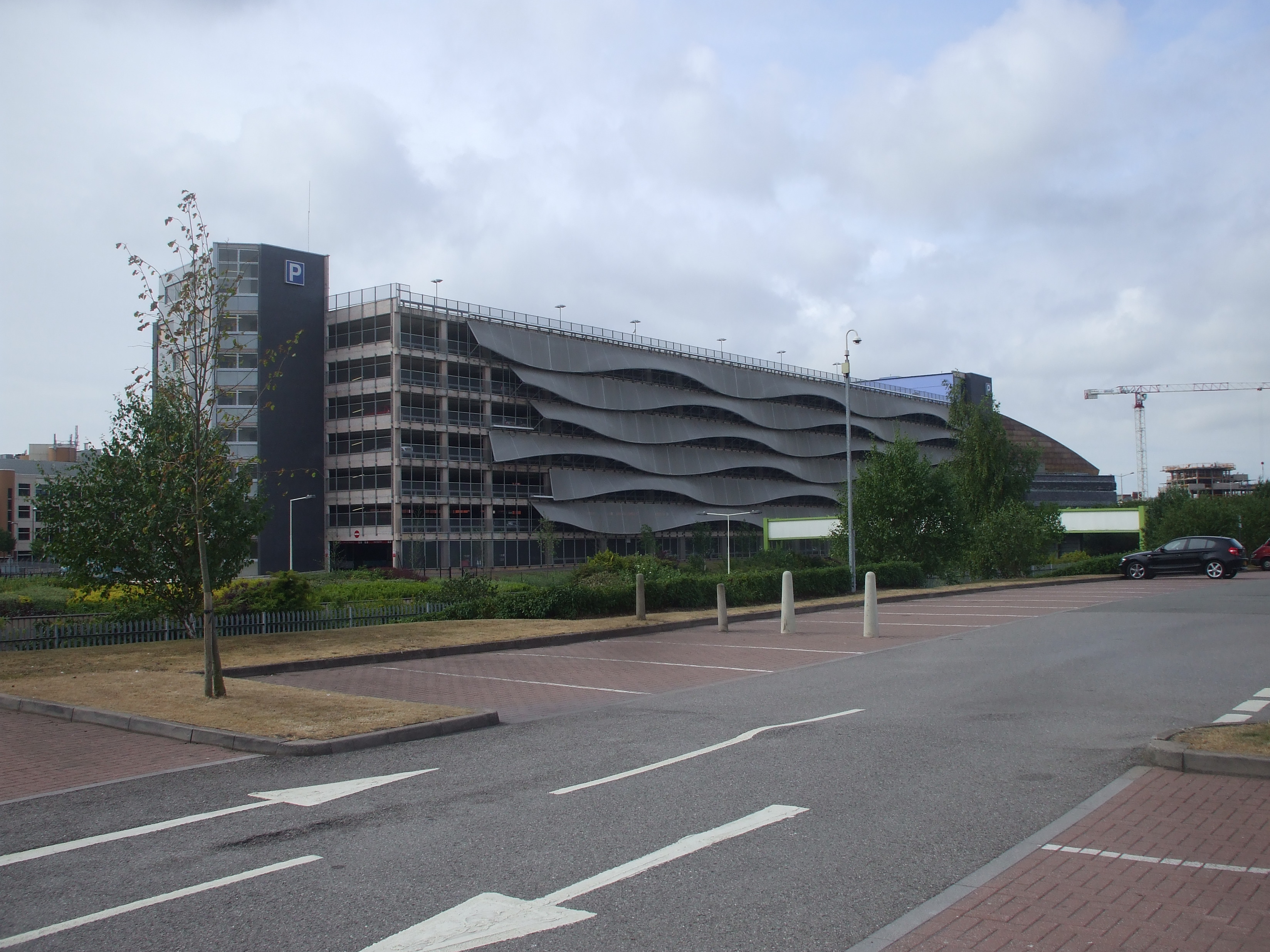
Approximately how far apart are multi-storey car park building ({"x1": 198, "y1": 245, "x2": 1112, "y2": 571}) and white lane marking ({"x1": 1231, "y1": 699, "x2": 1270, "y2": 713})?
59765mm

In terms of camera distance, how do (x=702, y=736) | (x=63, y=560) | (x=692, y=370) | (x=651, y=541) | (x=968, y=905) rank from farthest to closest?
1. (x=692, y=370)
2. (x=651, y=541)
3. (x=63, y=560)
4. (x=702, y=736)
5. (x=968, y=905)

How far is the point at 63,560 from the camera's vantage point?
69.7 feet

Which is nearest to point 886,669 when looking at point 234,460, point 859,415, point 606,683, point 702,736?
point 606,683

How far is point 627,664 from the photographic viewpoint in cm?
1619

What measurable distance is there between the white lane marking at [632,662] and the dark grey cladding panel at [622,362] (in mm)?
61669

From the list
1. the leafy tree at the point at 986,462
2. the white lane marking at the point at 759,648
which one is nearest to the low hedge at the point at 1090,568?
the leafy tree at the point at 986,462

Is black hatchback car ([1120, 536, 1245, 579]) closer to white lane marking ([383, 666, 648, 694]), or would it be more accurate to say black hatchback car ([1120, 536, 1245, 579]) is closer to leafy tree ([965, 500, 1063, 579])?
leafy tree ([965, 500, 1063, 579])

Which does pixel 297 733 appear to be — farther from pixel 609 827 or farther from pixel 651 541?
pixel 651 541

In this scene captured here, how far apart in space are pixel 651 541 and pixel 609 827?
76.2 metres

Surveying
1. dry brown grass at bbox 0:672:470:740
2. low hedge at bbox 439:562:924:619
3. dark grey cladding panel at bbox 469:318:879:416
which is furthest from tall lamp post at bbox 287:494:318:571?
dry brown grass at bbox 0:672:470:740

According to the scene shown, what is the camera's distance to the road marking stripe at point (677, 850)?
5.27 meters

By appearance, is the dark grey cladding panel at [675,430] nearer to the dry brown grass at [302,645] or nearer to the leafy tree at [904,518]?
the leafy tree at [904,518]

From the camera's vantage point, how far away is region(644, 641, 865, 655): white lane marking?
55.5 feet

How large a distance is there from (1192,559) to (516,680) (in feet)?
118
